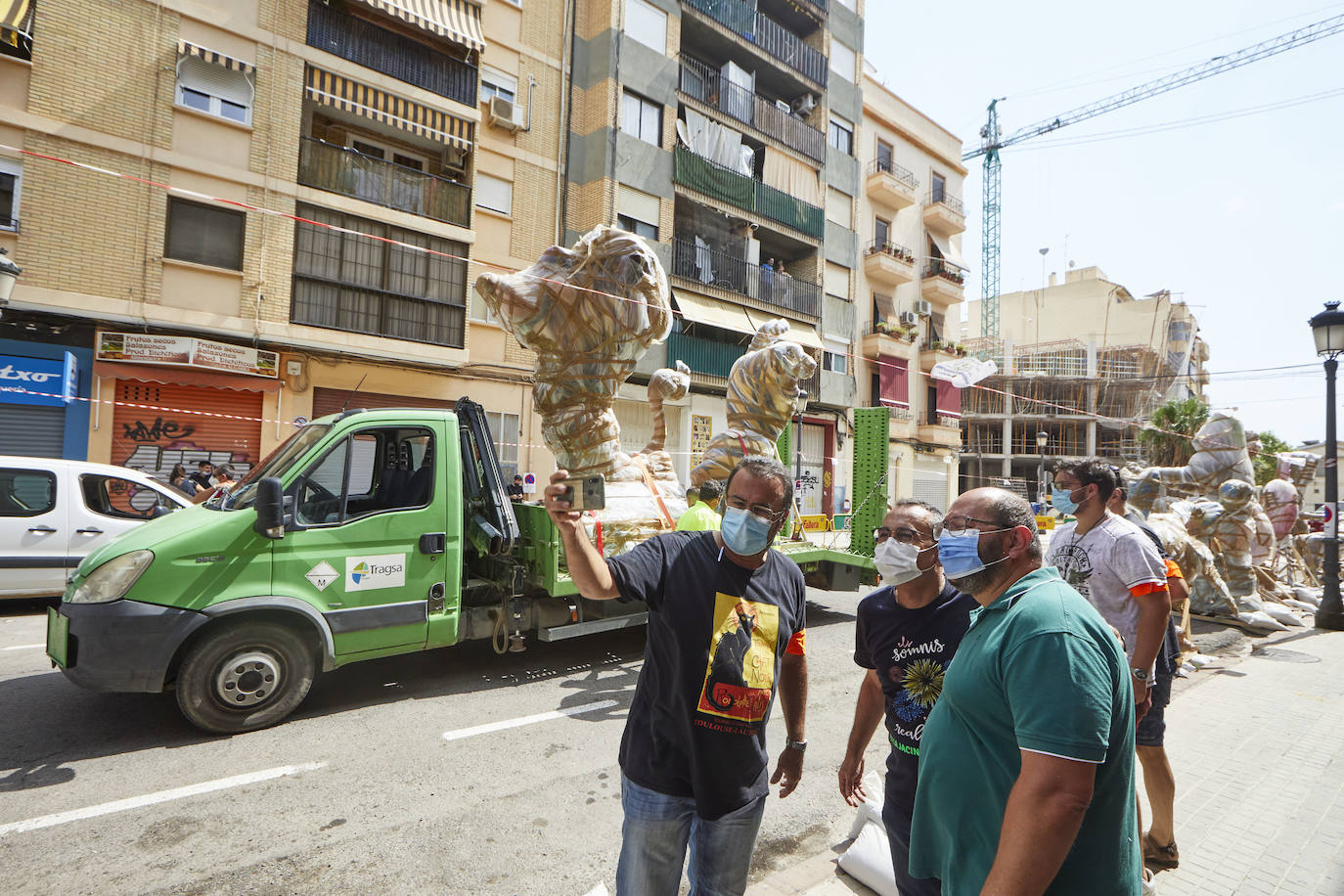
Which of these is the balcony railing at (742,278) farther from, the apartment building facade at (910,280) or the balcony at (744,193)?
the apartment building facade at (910,280)

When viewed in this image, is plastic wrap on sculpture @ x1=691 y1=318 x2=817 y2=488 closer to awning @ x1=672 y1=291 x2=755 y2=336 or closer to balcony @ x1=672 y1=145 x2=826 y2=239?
awning @ x1=672 y1=291 x2=755 y2=336

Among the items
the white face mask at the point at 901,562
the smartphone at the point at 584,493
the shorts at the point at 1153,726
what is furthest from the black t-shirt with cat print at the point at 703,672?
the shorts at the point at 1153,726

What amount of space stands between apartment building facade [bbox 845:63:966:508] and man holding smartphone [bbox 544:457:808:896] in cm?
2412

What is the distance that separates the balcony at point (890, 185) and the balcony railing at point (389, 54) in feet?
52.7

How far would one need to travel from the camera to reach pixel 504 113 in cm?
1603

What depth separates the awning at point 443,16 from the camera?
555 inches

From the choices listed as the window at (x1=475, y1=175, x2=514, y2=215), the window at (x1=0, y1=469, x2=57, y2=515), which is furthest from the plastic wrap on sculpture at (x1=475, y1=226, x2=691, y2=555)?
the window at (x1=475, y1=175, x2=514, y2=215)

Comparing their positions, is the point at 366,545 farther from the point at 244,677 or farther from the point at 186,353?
the point at 186,353

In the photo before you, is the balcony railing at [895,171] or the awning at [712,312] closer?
the awning at [712,312]

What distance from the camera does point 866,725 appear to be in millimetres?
2680

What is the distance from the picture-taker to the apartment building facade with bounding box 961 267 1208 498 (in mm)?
47156

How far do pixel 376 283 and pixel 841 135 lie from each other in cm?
1853

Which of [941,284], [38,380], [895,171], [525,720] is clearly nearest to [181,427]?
[38,380]

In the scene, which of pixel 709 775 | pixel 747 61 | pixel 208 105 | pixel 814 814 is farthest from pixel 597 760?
pixel 747 61
